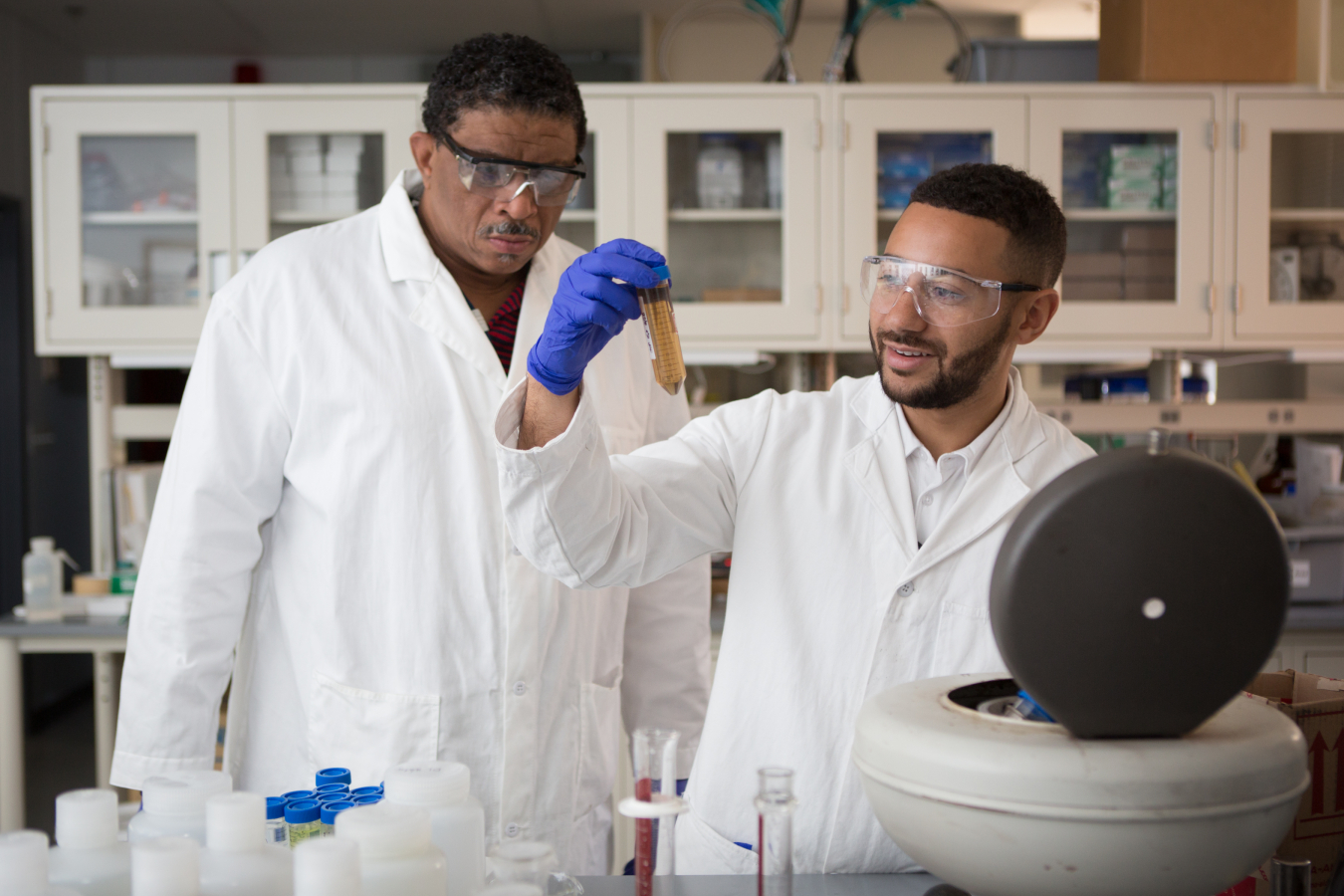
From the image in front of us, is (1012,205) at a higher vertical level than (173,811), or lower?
higher

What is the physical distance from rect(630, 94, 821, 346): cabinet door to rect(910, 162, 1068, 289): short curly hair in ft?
5.38

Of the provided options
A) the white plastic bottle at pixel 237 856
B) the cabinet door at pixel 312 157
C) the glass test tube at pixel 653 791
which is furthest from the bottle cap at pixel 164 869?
the cabinet door at pixel 312 157

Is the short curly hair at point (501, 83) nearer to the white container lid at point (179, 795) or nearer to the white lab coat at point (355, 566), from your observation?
the white lab coat at point (355, 566)

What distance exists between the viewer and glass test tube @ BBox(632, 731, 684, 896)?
753 millimetres

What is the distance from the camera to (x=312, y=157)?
2.92 meters

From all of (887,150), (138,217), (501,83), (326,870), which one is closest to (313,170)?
(138,217)

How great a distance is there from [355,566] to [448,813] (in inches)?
28.8

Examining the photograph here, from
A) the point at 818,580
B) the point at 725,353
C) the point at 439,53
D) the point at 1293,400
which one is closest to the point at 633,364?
the point at 818,580

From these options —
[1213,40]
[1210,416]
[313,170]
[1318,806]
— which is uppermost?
[1213,40]

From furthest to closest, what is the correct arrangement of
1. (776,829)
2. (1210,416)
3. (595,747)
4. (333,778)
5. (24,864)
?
1. (1210,416)
2. (595,747)
3. (333,778)
4. (776,829)
5. (24,864)

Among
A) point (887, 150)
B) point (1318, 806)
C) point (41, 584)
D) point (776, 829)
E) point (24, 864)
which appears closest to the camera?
point (24, 864)

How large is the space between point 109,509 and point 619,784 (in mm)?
1574

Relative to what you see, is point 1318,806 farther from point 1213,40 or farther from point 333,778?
point 1213,40

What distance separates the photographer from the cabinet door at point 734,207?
9.50 feet
